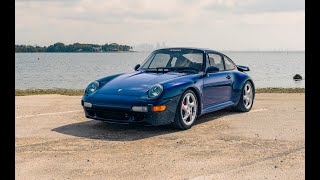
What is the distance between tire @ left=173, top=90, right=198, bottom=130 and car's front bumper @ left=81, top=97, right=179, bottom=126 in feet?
0.36

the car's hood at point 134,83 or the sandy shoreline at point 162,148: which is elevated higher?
the car's hood at point 134,83

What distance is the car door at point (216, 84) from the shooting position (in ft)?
25.0

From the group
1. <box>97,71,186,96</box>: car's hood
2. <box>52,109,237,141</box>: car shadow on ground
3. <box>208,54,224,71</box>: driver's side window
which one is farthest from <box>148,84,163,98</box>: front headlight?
<box>208,54,224,71</box>: driver's side window

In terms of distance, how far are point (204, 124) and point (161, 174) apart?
10.2 feet

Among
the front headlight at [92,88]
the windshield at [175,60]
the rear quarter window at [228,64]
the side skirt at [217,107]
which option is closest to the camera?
the front headlight at [92,88]

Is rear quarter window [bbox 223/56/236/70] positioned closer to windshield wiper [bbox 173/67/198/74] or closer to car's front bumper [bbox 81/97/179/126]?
windshield wiper [bbox 173/67/198/74]

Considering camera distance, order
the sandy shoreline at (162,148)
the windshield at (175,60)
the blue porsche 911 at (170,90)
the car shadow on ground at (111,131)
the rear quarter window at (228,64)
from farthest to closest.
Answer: the rear quarter window at (228,64) → the windshield at (175,60) → the blue porsche 911 at (170,90) → the car shadow on ground at (111,131) → the sandy shoreline at (162,148)

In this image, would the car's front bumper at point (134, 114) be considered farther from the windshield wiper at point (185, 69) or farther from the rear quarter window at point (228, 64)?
the rear quarter window at point (228, 64)

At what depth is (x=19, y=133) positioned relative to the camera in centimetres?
669

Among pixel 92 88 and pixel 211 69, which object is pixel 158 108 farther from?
pixel 211 69

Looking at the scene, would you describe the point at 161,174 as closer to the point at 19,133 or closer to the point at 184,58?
the point at 19,133

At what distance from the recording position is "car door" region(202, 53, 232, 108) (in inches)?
300

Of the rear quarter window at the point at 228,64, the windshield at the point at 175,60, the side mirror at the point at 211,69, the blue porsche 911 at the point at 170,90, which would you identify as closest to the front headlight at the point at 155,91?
the blue porsche 911 at the point at 170,90

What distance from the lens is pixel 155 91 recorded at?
21.7 ft
